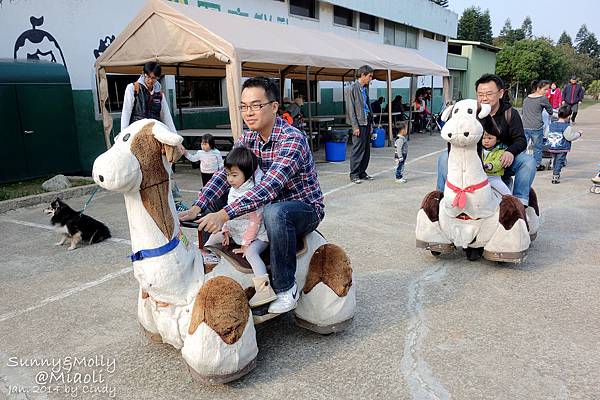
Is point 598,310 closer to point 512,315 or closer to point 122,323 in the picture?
point 512,315

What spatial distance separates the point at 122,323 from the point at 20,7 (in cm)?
737

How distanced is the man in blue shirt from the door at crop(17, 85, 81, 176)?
5.06 m

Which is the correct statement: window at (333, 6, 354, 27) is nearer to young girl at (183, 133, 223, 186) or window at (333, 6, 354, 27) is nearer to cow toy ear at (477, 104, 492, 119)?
young girl at (183, 133, 223, 186)

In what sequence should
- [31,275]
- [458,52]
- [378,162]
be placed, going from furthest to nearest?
[458,52] → [378,162] → [31,275]

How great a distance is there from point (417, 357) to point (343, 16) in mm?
18030

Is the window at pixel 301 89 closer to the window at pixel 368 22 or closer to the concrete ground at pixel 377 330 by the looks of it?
the window at pixel 368 22

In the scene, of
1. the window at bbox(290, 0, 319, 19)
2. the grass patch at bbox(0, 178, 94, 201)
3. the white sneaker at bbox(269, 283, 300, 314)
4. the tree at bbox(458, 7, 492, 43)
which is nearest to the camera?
the white sneaker at bbox(269, 283, 300, 314)

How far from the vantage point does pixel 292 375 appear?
2775 mm

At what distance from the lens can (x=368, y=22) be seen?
2078 centimetres

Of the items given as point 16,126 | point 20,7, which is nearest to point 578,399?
point 16,126

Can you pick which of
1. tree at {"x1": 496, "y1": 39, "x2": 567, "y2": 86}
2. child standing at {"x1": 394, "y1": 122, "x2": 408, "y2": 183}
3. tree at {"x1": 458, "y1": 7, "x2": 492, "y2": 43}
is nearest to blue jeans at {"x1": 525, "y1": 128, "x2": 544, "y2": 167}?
child standing at {"x1": 394, "y1": 122, "x2": 408, "y2": 183}

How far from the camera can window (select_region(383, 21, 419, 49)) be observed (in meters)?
22.2

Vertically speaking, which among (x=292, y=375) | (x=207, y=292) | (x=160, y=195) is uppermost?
(x=160, y=195)

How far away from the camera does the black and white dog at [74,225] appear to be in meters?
5.10
